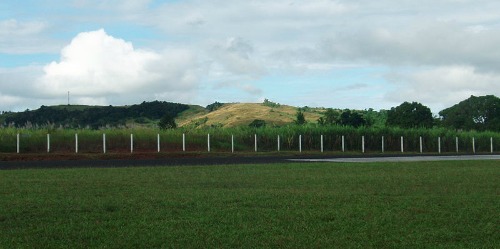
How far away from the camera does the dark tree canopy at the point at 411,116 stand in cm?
8831

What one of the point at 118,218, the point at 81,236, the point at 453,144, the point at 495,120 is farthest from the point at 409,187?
the point at 495,120

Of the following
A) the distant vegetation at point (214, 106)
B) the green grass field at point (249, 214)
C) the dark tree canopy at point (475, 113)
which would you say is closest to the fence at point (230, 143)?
the green grass field at point (249, 214)

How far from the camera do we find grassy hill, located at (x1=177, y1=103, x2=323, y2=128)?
99200 millimetres

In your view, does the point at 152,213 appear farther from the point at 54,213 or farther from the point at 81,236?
the point at 81,236

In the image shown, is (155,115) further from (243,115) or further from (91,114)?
(243,115)

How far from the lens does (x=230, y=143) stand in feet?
174

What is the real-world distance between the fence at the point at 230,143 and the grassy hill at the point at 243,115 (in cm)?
3529

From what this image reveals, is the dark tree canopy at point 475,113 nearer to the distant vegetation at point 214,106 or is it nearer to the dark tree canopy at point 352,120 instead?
the dark tree canopy at point 352,120

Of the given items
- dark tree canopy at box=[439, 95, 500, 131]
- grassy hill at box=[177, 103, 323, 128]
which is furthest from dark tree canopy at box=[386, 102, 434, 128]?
grassy hill at box=[177, 103, 323, 128]

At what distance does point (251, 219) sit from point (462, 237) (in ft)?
10.7

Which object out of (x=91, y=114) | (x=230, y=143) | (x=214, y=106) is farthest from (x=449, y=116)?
(x=230, y=143)

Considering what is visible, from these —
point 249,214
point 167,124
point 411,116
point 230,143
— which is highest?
point 411,116

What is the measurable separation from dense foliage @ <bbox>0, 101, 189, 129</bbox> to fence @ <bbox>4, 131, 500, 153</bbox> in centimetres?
4306

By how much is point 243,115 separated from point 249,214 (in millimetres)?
92876
